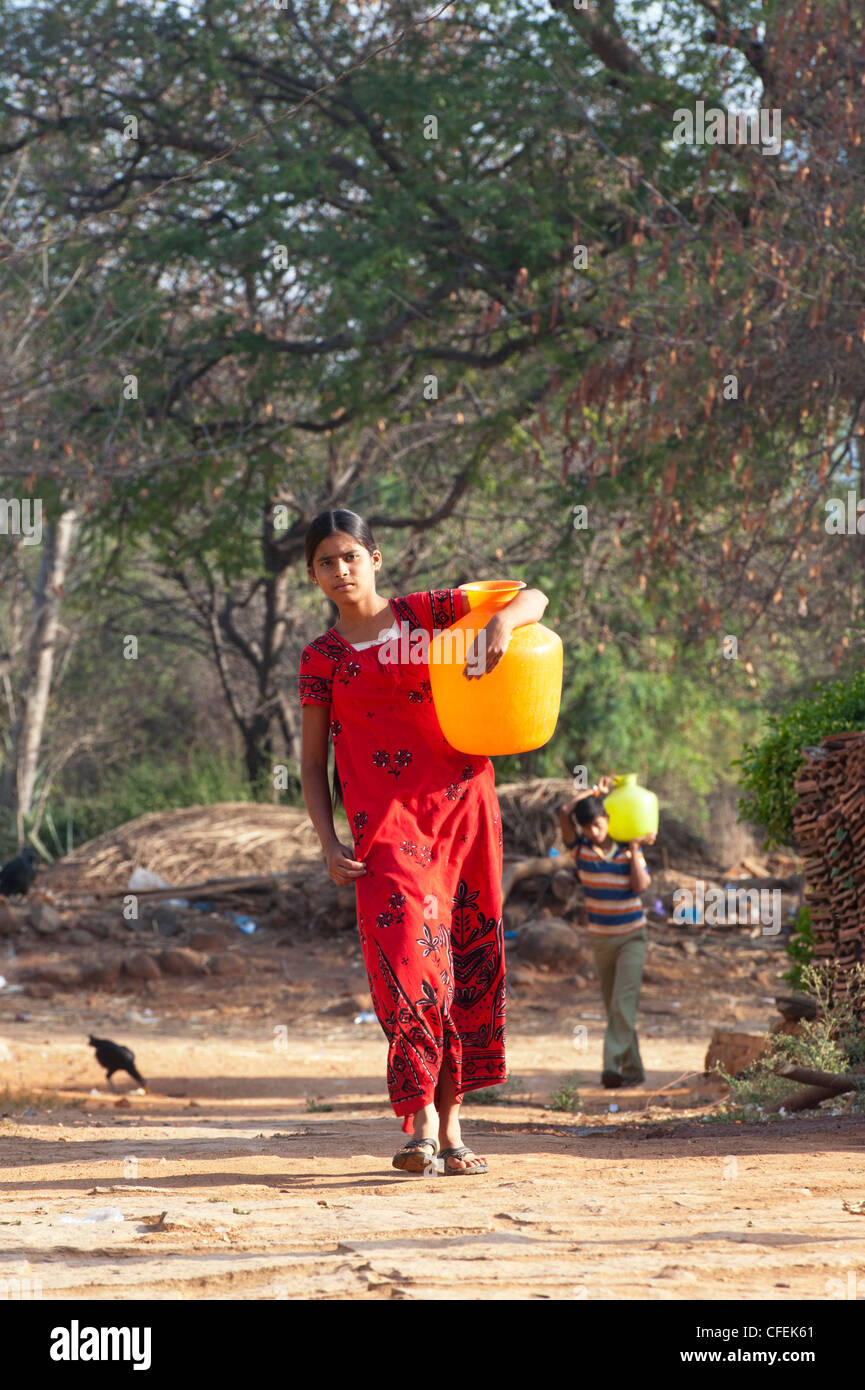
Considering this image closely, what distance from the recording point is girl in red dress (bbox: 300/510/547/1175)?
377 cm

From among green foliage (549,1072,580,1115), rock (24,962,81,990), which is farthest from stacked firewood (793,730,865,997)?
rock (24,962,81,990)

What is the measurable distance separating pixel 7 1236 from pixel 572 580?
10.4m

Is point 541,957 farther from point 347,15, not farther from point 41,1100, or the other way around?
point 347,15

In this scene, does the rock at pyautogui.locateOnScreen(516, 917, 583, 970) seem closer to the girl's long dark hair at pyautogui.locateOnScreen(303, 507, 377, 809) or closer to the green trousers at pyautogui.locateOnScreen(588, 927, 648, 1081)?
the green trousers at pyautogui.locateOnScreen(588, 927, 648, 1081)

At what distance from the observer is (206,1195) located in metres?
3.57

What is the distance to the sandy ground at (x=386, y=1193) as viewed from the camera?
262 centimetres

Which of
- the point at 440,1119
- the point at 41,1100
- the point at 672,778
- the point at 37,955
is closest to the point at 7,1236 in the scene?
the point at 440,1119

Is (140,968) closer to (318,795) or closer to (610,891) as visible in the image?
(610,891)

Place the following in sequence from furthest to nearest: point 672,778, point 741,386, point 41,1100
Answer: point 672,778, point 741,386, point 41,1100

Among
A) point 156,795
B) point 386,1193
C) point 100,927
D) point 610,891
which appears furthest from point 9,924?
point 386,1193

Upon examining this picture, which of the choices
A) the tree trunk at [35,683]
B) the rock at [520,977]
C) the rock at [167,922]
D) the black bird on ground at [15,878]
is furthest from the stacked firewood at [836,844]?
the tree trunk at [35,683]

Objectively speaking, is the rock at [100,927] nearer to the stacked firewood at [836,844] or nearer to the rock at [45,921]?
the rock at [45,921]

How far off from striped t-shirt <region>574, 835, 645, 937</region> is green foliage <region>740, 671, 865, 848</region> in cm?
74

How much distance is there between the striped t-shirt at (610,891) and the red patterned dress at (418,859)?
11.5ft
